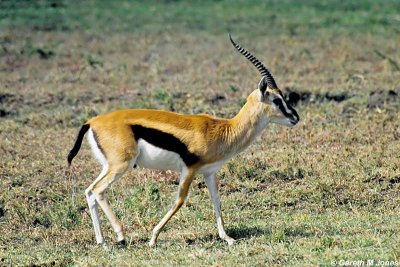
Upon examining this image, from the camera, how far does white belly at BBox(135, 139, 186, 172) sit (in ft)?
25.5

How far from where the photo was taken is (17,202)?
936 centimetres

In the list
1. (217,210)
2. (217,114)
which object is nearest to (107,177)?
(217,210)

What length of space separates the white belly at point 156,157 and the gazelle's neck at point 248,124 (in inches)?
23.6

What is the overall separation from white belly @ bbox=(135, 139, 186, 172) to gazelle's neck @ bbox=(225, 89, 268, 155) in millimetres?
598

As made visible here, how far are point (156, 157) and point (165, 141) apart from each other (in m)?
0.17

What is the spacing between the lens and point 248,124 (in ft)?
27.0

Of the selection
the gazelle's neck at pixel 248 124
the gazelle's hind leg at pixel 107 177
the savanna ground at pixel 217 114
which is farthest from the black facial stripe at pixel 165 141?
the savanna ground at pixel 217 114

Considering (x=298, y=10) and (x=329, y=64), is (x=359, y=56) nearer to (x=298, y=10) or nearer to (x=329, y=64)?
(x=329, y=64)

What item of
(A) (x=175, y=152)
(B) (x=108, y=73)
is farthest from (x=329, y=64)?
(A) (x=175, y=152)

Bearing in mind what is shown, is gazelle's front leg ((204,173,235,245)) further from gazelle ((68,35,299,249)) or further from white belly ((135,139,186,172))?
white belly ((135,139,186,172))

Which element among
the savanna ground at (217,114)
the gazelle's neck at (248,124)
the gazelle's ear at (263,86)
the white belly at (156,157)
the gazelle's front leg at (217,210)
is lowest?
the savanna ground at (217,114)

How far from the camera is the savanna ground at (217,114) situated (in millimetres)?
7770

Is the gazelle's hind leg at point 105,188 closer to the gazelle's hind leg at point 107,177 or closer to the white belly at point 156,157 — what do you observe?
the gazelle's hind leg at point 107,177

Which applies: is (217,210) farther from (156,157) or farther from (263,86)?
(263,86)
